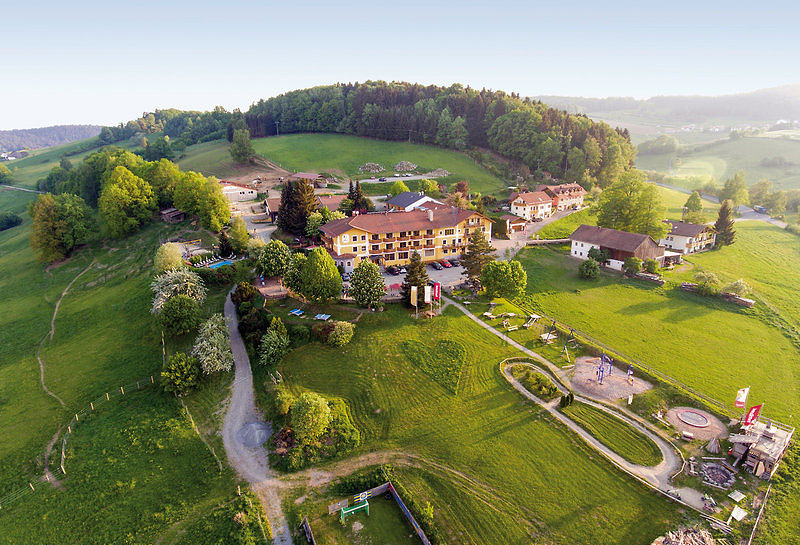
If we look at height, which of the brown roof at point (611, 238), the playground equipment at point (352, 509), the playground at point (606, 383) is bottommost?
the playground equipment at point (352, 509)

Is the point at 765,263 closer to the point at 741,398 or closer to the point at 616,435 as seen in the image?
the point at 741,398

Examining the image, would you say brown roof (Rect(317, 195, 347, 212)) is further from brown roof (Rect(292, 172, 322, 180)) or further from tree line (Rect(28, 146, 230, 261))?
brown roof (Rect(292, 172, 322, 180))

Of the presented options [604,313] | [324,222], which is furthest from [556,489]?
[324,222]

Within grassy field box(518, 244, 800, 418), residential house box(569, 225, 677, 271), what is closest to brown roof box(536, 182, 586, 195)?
residential house box(569, 225, 677, 271)

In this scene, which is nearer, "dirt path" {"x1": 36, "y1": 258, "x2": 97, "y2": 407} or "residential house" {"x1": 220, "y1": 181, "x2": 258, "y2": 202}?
"dirt path" {"x1": 36, "y1": 258, "x2": 97, "y2": 407}

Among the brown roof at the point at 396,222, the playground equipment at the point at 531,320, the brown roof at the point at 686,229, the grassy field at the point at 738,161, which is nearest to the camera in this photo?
the playground equipment at the point at 531,320

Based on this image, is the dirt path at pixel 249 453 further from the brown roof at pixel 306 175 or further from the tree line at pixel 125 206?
the brown roof at pixel 306 175

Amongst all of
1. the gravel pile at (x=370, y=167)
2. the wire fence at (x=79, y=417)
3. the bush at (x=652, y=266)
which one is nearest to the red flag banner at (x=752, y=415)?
the bush at (x=652, y=266)
